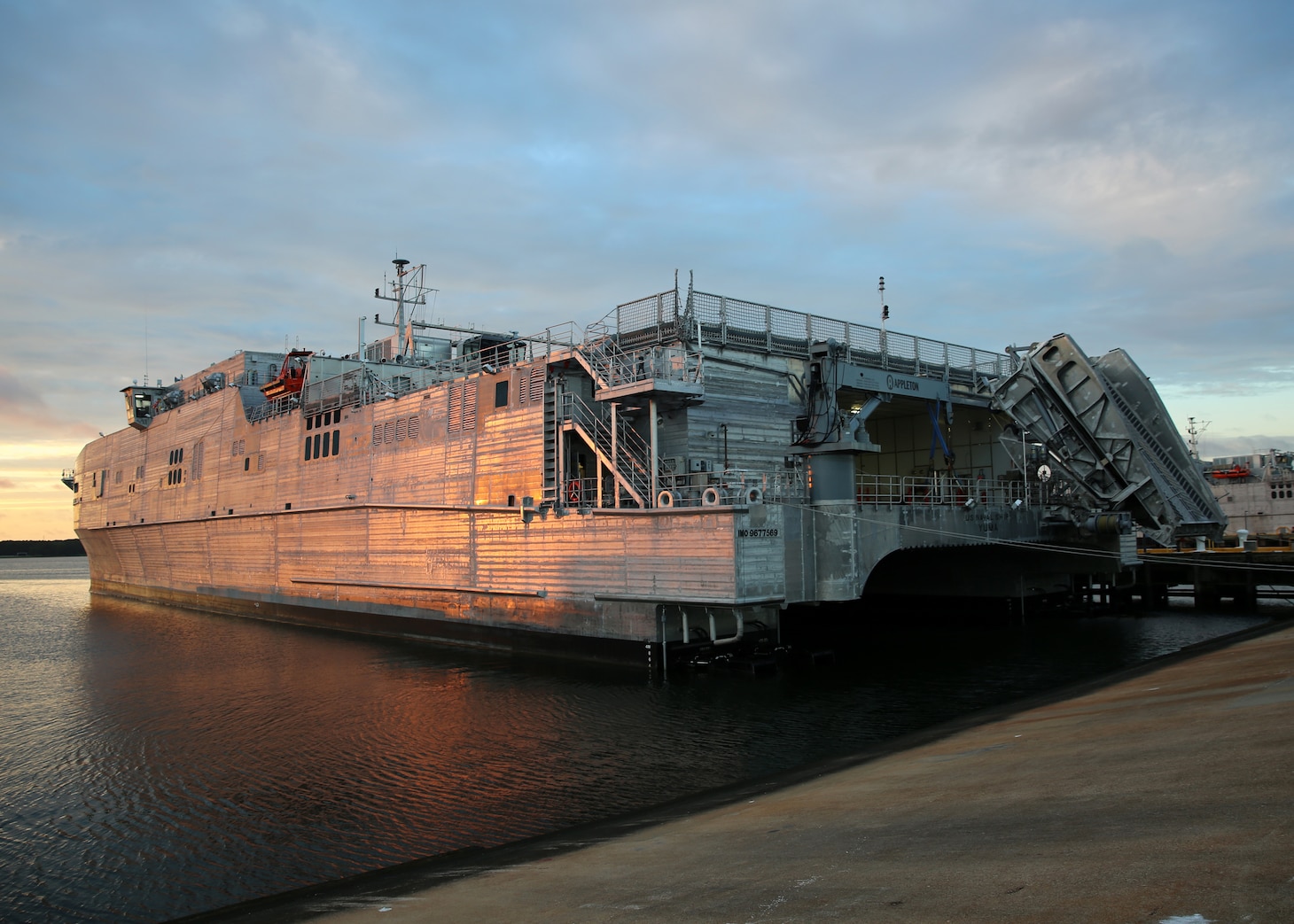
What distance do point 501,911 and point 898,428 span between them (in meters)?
31.5

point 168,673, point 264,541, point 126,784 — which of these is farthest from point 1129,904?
point 264,541

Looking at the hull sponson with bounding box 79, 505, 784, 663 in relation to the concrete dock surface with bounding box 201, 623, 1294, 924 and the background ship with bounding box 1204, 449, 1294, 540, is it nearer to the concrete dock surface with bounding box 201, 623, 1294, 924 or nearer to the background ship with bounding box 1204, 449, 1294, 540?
the concrete dock surface with bounding box 201, 623, 1294, 924

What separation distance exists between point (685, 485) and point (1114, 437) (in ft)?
49.9

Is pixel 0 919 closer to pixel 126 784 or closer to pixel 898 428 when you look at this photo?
pixel 126 784

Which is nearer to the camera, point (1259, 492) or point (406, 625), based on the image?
point (406, 625)

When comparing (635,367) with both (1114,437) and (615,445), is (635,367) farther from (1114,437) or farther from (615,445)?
(1114,437)

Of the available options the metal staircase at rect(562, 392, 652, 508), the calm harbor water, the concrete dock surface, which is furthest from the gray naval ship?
the concrete dock surface

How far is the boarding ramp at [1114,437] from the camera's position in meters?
27.6

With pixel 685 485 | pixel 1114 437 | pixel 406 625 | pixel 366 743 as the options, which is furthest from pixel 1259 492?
pixel 366 743

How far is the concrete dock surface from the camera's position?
219 inches

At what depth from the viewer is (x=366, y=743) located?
56.9 ft

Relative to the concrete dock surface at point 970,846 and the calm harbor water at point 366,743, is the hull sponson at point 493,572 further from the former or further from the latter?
the concrete dock surface at point 970,846

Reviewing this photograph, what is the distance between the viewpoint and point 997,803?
28.5ft

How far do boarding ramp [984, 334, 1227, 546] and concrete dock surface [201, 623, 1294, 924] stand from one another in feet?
52.4
